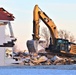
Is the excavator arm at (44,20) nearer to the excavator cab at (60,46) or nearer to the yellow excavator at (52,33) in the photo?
the yellow excavator at (52,33)

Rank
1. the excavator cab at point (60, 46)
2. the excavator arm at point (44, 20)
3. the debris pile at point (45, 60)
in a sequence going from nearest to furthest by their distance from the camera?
the debris pile at point (45, 60) < the excavator cab at point (60, 46) < the excavator arm at point (44, 20)

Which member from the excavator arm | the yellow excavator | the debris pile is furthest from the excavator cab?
the debris pile

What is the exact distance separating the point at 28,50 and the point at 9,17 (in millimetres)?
7161

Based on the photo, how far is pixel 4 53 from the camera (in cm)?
3159

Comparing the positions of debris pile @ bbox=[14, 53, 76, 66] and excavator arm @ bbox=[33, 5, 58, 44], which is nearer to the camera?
debris pile @ bbox=[14, 53, 76, 66]

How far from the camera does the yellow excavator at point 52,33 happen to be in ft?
124

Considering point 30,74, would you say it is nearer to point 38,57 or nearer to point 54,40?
point 38,57

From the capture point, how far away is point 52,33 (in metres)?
40.9

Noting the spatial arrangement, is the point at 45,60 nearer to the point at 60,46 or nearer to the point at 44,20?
the point at 60,46

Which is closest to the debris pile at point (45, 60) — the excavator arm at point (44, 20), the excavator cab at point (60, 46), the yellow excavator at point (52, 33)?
the excavator cab at point (60, 46)

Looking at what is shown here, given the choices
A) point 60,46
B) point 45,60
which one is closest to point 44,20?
Answer: point 60,46

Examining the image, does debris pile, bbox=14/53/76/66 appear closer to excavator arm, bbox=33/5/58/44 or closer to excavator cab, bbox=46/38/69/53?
excavator cab, bbox=46/38/69/53

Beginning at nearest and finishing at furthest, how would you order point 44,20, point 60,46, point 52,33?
point 60,46 → point 52,33 → point 44,20

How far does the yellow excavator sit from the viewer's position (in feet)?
124
